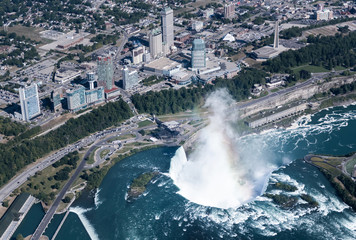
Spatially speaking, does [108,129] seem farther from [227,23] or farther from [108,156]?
[227,23]

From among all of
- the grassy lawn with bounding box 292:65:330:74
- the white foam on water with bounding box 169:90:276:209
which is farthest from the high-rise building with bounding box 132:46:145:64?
the white foam on water with bounding box 169:90:276:209

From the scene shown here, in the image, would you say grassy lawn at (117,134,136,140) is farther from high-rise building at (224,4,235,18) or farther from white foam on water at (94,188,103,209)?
high-rise building at (224,4,235,18)

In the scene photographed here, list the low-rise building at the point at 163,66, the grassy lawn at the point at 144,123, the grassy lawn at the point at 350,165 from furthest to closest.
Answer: the low-rise building at the point at 163,66 < the grassy lawn at the point at 144,123 < the grassy lawn at the point at 350,165

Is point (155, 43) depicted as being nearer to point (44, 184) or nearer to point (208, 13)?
point (208, 13)

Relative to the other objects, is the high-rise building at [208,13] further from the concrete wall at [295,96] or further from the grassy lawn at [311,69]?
the concrete wall at [295,96]

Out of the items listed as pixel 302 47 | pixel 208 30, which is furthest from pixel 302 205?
pixel 208 30

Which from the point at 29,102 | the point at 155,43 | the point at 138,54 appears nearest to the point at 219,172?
the point at 29,102

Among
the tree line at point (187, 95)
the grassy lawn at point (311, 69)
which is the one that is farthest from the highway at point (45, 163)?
the grassy lawn at point (311, 69)

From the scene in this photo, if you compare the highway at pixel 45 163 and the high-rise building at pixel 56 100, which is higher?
the high-rise building at pixel 56 100
